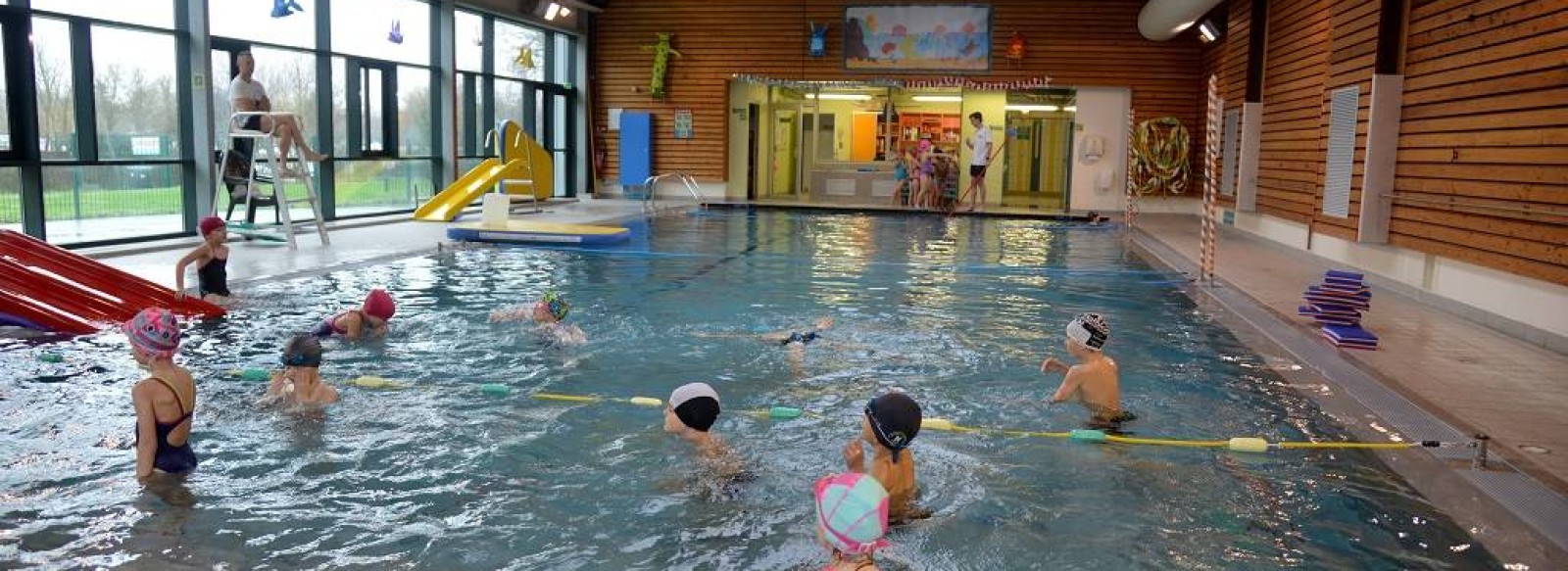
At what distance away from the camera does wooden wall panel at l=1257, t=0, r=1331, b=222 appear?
1351 centimetres

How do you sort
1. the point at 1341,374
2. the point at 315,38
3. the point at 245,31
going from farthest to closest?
the point at 315,38, the point at 245,31, the point at 1341,374

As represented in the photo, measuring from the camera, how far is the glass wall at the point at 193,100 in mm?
11328

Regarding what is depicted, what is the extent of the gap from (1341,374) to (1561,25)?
3287mm

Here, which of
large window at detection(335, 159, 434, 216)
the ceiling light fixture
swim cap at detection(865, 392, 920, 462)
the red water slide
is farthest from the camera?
the ceiling light fixture

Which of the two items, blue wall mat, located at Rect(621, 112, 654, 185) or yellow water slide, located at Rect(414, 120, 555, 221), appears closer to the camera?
yellow water slide, located at Rect(414, 120, 555, 221)

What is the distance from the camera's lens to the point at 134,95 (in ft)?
41.2

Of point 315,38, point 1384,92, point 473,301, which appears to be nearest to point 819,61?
point 315,38

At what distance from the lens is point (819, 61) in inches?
938

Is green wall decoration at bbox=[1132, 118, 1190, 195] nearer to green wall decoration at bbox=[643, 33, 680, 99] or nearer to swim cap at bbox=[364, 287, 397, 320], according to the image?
green wall decoration at bbox=[643, 33, 680, 99]

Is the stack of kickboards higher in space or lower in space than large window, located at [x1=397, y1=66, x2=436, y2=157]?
lower

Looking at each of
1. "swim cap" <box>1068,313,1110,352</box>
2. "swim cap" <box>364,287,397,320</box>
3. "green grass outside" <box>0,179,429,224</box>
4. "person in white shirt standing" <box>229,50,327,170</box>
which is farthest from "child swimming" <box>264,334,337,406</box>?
"green grass outside" <box>0,179,429,224</box>

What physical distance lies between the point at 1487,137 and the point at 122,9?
1290 cm

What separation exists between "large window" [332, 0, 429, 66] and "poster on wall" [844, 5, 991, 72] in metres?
8.84

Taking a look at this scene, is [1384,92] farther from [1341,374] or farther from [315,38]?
[315,38]
